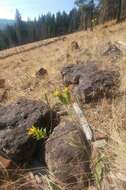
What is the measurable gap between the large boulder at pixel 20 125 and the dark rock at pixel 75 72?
100 centimetres

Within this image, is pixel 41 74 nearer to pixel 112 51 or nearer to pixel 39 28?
pixel 112 51

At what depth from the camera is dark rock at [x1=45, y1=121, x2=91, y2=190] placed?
227cm

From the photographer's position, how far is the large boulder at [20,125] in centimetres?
277

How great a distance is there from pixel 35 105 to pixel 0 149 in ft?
2.07

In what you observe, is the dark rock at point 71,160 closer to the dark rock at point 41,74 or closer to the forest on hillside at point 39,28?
the dark rock at point 41,74

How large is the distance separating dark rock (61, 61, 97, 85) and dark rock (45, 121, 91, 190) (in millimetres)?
1560

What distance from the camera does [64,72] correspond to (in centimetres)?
455

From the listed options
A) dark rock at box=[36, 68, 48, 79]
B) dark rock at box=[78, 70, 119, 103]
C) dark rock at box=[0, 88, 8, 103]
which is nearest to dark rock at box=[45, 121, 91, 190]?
dark rock at box=[78, 70, 119, 103]

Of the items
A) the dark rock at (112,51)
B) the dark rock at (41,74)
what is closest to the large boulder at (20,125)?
the dark rock at (41,74)

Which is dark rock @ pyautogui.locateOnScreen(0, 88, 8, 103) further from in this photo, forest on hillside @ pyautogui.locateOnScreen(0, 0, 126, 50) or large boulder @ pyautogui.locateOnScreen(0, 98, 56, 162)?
forest on hillside @ pyautogui.locateOnScreen(0, 0, 126, 50)

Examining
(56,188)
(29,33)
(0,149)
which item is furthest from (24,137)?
(29,33)

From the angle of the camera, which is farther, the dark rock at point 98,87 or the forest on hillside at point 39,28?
the forest on hillside at point 39,28

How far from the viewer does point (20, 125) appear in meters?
2.96

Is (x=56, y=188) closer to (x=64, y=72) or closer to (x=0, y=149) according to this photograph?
(x=0, y=149)
